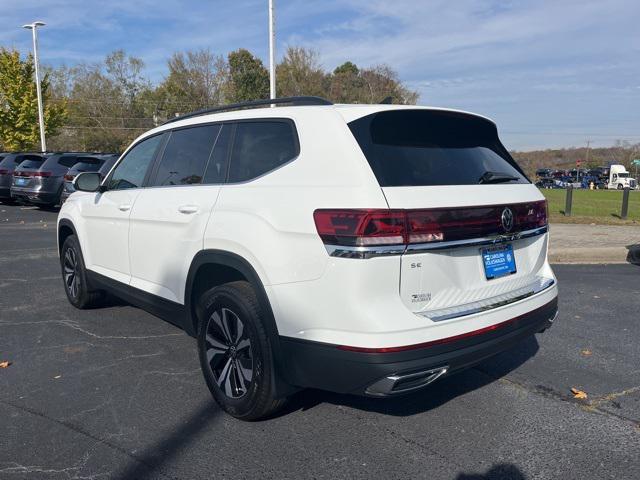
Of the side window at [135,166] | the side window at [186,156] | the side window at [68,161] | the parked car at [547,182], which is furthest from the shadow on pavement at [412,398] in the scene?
the parked car at [547,182]

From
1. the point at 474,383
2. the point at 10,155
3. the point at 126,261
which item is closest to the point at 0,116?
the point at 10,155

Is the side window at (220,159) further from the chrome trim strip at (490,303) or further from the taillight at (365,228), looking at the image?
the chrome trim strip at (490,303)

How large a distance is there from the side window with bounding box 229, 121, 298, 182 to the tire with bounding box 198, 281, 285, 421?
2.30 ft

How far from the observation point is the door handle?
3.70 metres

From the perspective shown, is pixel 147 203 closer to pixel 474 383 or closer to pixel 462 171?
pixel 462 171

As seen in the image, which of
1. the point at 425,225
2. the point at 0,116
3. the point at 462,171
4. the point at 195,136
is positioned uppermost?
the point at 0,116

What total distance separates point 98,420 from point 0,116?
36.7 m

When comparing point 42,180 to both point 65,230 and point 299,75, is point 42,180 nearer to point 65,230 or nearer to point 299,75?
point 65,230

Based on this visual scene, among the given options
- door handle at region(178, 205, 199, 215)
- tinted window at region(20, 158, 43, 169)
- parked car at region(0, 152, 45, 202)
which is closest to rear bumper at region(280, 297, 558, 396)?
door handle at region(178, 205, 199, 215)

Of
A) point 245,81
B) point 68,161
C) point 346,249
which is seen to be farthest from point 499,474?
point 245,81

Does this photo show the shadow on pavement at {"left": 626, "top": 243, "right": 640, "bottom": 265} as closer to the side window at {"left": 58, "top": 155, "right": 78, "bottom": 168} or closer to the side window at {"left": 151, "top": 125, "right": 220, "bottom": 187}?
the side window at {"left": 151, "top": 125, "right": 220, "bottom": 187}

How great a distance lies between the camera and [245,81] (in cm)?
4712

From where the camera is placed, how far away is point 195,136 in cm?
416

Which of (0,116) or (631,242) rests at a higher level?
(0,116)
